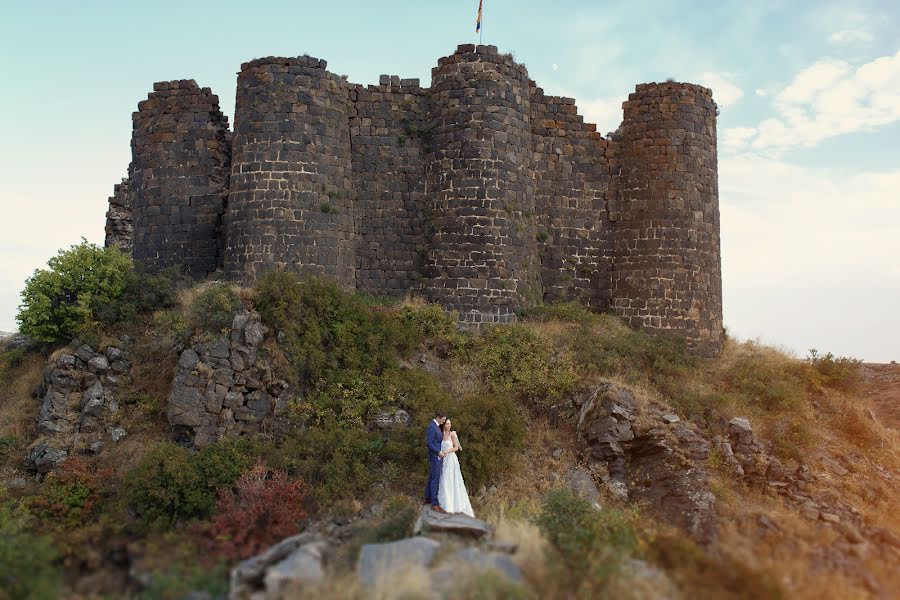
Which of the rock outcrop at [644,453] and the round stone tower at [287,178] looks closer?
the rock outcrop at [644,453]

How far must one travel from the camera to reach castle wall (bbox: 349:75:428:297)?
69.5ft

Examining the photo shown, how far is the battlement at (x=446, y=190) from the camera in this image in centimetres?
2011

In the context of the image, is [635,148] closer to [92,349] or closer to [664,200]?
[664,200]

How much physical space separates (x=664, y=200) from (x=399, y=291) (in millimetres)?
7361

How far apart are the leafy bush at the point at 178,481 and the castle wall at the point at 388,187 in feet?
23.1

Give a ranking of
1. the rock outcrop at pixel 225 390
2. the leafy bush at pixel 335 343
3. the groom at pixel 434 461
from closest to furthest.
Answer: the groom at pixel 434 461 < the rock outcrop at pixel 225 390 < the leafy bush at pixel 335 343

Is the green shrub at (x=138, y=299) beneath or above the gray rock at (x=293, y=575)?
above

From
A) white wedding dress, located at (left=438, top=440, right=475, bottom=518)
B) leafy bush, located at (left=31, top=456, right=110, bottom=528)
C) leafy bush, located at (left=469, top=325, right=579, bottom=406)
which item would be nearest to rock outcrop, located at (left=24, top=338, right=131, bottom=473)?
leafy bush, located at (left=31, top=456, right=110, bottom=528)

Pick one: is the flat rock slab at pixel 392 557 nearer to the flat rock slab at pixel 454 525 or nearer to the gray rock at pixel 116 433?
the flat rock slab at pixel 454 525

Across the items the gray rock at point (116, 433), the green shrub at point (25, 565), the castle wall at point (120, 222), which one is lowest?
the green shrub at point (25, 565)

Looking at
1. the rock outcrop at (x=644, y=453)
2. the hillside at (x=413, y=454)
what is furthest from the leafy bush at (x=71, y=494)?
the rock outcrop at (x=644, y=453)

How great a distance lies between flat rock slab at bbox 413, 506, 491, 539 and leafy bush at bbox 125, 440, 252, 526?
3952mm

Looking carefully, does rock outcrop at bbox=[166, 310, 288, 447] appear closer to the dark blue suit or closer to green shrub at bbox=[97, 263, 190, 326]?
green shrub at bbox=[97, 263, 190, 326]

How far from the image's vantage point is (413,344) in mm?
18797
